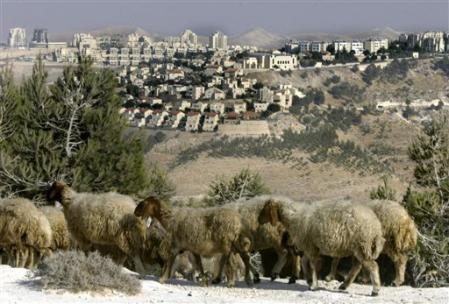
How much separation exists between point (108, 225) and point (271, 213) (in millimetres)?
2778

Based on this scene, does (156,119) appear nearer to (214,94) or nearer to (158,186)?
(214,94)

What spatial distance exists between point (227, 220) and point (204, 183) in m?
51.7

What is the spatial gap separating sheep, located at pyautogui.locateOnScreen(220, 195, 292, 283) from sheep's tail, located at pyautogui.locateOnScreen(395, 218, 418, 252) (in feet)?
6.05

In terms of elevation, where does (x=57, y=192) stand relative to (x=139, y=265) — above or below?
above

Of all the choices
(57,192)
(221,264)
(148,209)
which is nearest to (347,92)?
(57,192)

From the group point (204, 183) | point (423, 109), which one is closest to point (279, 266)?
point (204, 183)

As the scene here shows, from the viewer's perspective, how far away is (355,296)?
1170 cm

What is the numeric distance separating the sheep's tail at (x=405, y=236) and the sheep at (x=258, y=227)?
1844mm

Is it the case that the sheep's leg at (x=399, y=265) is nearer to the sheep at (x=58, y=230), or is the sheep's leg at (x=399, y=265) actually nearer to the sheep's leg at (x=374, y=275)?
the sheep's leg at (x=374, y=275)

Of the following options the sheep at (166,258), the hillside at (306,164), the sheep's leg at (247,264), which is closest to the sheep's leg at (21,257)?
the sheep at (166,258)

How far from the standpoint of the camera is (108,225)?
13609 millimetres

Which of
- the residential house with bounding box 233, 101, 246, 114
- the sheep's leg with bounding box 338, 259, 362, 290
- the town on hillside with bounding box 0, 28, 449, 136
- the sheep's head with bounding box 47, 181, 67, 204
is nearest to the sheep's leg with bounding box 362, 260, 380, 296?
the sheep's leg with bounding box 338, 259, 362, 290

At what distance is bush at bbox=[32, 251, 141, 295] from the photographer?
11227 mm

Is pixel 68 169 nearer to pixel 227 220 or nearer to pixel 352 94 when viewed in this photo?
pixel 227 220
